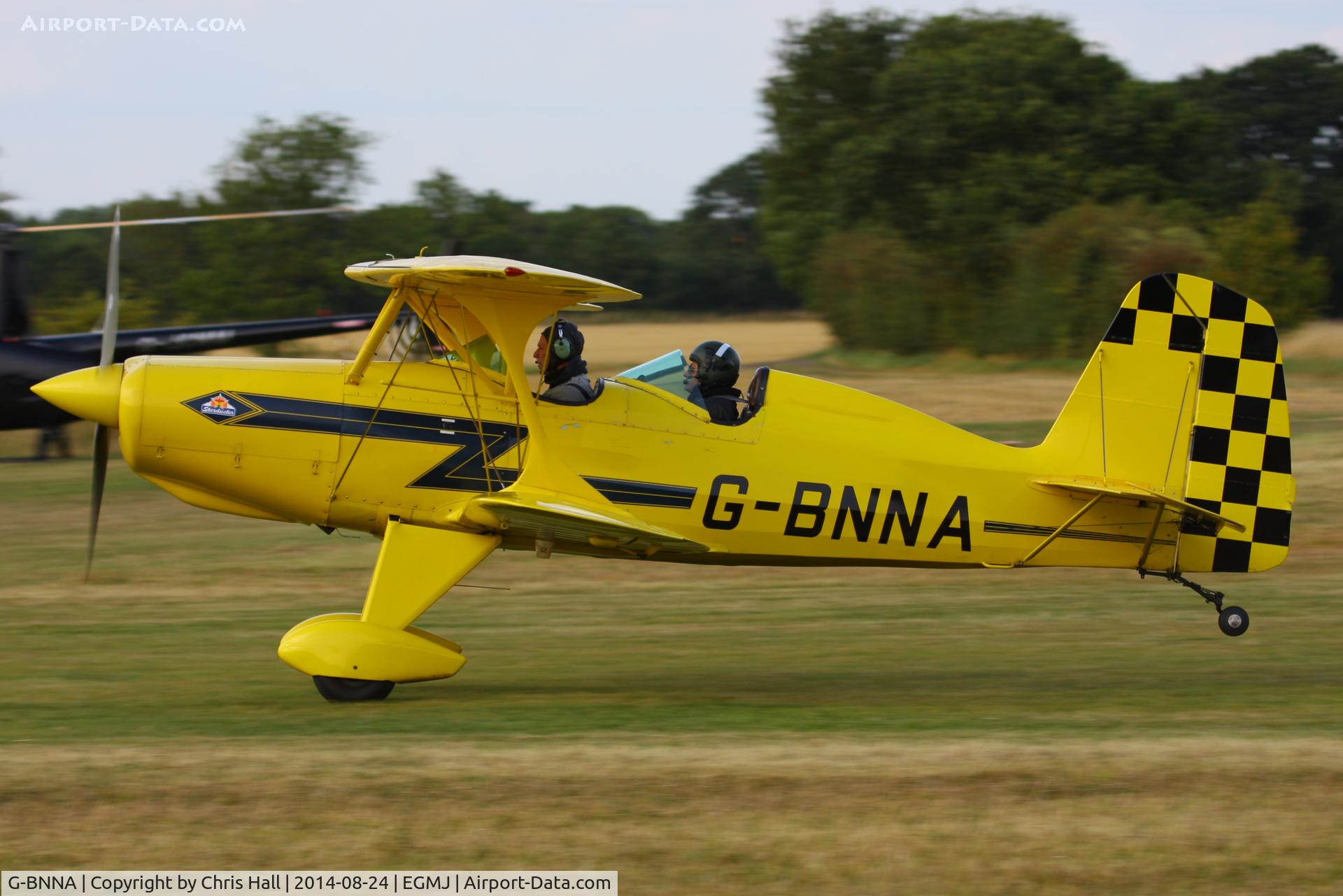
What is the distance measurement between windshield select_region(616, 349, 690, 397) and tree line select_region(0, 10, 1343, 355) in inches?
914

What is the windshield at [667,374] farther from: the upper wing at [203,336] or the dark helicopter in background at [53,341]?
the upper wing at [203,336]

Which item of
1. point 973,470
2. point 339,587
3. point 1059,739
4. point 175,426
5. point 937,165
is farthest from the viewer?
point 937,165

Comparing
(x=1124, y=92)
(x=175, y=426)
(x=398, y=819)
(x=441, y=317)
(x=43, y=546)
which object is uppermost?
(x=1124, y=92)

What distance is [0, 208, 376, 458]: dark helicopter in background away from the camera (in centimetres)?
1528

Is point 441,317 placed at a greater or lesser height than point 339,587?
greater

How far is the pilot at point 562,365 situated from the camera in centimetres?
850

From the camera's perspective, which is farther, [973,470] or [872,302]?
[872,302]

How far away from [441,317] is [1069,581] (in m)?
7.89

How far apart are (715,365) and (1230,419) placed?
356 centimetres

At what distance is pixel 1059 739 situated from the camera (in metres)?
7.19

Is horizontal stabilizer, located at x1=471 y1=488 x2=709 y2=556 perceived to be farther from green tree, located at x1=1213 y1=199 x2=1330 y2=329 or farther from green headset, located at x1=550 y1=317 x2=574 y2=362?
green tree, located at x1=1213 y1=199 x2=1330 y2=329

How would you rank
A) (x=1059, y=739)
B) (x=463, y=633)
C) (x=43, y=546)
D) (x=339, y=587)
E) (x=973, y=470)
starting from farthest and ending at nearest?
(x=43, y=546) < (x=339, y=587) < (x=463, y=633) < (x=973, y=470) < (x=1059, y=739)

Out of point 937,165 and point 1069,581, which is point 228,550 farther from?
point 937,165

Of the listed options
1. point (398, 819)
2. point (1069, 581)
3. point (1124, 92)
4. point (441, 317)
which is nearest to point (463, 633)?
point (441, 317)
